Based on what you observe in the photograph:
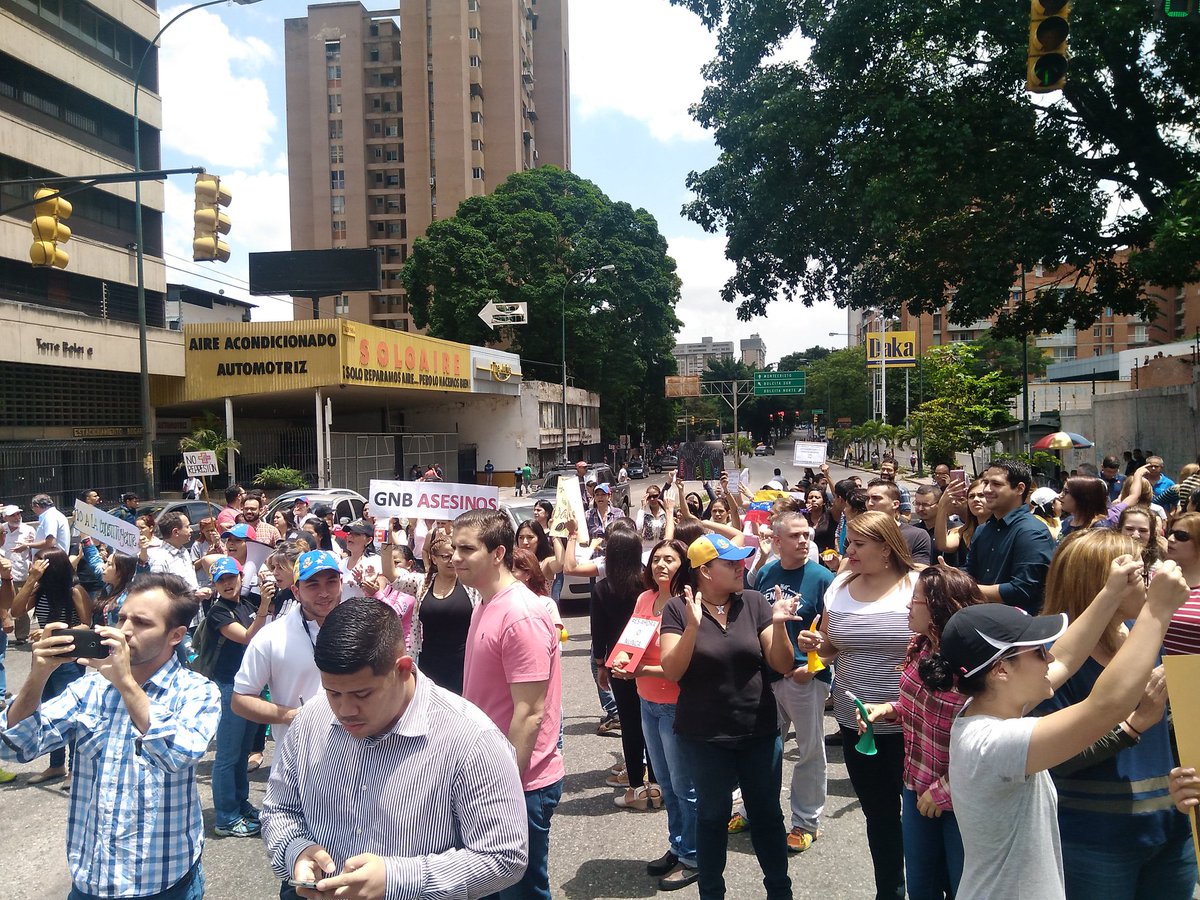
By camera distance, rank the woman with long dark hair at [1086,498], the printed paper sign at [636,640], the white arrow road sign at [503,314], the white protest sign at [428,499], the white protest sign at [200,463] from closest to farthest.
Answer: the printed paper sign at [636,640] → the woman with long dark hair at [1086,498] → the white protest sign at [428,499] → the white protest sign at [200,463] → the white arrow road sign at [503,314]

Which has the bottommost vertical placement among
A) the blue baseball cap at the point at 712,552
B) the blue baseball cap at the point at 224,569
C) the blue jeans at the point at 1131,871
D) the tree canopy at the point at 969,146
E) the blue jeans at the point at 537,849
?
the blue jeans at the point at 537,849

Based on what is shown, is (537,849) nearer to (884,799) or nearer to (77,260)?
(884,799)

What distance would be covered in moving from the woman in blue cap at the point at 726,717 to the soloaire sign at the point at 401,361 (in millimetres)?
24446

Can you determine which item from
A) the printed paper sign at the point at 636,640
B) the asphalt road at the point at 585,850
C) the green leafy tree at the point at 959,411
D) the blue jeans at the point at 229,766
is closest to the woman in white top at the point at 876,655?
the asphalt road at the point at 585,850

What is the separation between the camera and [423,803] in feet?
7.54

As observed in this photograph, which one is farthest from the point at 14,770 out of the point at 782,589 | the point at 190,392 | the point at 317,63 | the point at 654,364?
the point at 317,63

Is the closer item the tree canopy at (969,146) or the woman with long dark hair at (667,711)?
the woman with long dark hair at (667,711)

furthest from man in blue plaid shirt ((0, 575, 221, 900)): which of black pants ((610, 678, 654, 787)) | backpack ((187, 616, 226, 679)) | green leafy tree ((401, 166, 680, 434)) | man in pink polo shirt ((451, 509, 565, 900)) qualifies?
green leafy tree ((401, 166, 680, 434))

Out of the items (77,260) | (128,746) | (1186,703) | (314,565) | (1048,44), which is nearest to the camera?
(1186,703)

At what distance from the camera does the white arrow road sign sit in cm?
4384

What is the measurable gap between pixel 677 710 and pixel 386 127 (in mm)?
72120

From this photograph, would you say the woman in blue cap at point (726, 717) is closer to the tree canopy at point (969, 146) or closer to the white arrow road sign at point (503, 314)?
the tree canopy at point (969, 146)

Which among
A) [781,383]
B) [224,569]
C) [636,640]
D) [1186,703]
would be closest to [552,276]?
[781,383]

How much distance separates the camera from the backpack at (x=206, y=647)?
5.61 m
